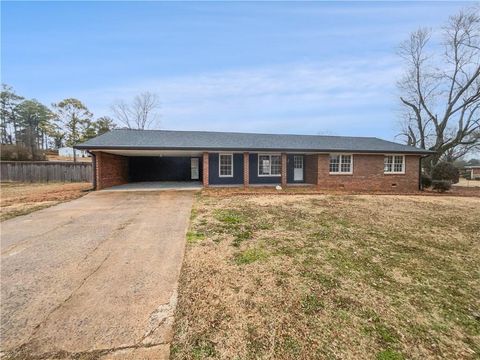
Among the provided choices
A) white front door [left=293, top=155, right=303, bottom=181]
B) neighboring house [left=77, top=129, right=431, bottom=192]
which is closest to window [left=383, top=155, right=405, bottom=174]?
neighboring house [left=77, top=129, right=431, bottom=192]

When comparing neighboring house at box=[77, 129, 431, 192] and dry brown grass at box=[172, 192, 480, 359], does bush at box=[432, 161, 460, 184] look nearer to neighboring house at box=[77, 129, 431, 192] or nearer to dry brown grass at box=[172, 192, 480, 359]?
neighboring house at box=[77, 129, 431, 192]

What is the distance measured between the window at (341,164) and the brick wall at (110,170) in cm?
1352

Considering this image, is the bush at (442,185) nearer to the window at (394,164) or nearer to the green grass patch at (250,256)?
the window at (394,164)

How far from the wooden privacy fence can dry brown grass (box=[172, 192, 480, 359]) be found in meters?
16.6

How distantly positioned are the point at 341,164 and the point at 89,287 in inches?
579

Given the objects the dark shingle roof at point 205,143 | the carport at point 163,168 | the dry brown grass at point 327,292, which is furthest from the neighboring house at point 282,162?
the dry brown grass at point 327,292

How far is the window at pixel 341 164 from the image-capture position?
15.0 m

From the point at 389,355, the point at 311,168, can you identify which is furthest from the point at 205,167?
the point at 389,355

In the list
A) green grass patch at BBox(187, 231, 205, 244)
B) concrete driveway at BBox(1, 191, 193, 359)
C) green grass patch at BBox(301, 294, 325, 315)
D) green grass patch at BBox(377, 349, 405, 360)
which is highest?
green grass patch at BBox(187, 231, 205, 244)

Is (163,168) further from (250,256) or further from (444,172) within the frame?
(444,172)

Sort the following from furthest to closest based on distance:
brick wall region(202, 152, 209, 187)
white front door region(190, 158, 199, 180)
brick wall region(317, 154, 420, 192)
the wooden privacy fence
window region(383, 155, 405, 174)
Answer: white front door region(190, 158, 199, 180)
the wooden privacy fence
window region(383, 155, 405, 174)
brick wall region(317, 154, 420, 192)
brick wall region(202, 152, 209, 187)

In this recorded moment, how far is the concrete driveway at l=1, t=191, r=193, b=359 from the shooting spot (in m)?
2.32

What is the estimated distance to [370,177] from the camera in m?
15.1

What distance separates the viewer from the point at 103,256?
435 cm
